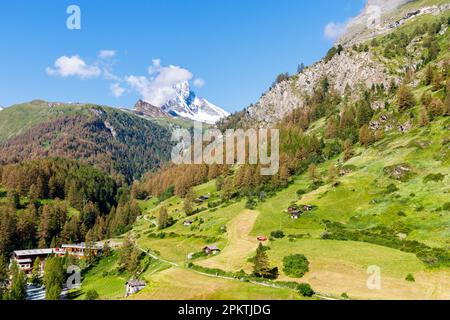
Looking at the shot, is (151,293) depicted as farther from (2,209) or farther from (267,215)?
(2,209)

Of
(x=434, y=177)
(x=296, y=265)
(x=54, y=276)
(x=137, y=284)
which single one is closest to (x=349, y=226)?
(x=296, y=265)

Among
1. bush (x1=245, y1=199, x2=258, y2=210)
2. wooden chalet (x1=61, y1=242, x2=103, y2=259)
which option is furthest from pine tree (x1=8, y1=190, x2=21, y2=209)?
bush (x1=245, y1=199, x2=258, y2=210)

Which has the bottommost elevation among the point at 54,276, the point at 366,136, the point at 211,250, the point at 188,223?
the point at 54,276

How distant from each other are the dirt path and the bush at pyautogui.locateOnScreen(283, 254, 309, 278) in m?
9.44

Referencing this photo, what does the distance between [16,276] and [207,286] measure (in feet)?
191

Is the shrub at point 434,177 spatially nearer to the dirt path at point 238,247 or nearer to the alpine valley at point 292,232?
the alpine valley at point 292,232

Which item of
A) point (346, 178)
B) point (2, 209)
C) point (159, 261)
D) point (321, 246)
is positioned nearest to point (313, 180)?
point (346, 178)

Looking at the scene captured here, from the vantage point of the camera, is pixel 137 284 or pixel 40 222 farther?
pixel 40 222

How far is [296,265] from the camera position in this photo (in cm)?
7981

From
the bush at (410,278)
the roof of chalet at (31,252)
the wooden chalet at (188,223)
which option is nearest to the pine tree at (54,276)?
the roof of chalet at (31,252)

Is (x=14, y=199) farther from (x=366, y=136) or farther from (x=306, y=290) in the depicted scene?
(x=366, y=136)

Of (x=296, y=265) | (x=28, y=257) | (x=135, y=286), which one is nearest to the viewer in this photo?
(x=296, y=265)

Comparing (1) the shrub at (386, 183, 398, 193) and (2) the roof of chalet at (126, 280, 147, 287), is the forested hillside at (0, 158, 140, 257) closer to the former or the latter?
(2) the roof of chalet at (126, 280, 147, 287)

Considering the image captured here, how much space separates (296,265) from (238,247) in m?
27.6
